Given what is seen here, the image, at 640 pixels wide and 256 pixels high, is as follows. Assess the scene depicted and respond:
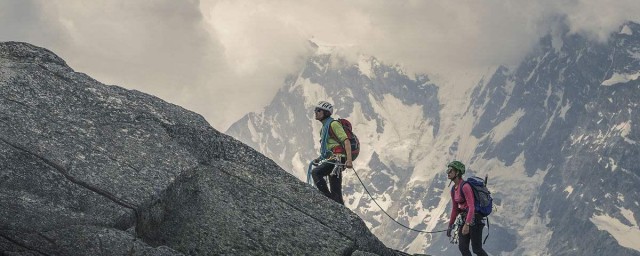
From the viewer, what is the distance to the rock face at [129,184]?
1839 cm

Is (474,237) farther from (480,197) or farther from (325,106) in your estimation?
(325,106)

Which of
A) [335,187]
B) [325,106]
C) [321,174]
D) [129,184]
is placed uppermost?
[325,106]

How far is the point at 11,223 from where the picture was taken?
18.1 m

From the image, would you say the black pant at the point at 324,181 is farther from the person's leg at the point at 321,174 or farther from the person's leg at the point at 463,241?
the person's leg at the point at 463,241

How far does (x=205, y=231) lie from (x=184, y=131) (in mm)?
3216

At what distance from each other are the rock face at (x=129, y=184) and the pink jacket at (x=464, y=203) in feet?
8.32

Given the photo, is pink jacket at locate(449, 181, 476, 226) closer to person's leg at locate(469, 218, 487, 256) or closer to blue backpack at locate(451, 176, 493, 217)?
blue backpack at locate(451, 176, 493, 217)

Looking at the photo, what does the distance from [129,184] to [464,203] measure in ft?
29.2

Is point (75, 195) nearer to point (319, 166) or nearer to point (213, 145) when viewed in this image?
point (213, 145)

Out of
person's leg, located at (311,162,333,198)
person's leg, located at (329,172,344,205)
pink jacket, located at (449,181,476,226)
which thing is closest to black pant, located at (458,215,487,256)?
pink jacket, located at (449,181,476,226)

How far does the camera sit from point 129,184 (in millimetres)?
19609

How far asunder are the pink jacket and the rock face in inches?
99.8

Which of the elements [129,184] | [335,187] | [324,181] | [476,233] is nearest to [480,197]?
[476,233]

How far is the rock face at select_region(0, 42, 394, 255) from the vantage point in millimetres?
18391
